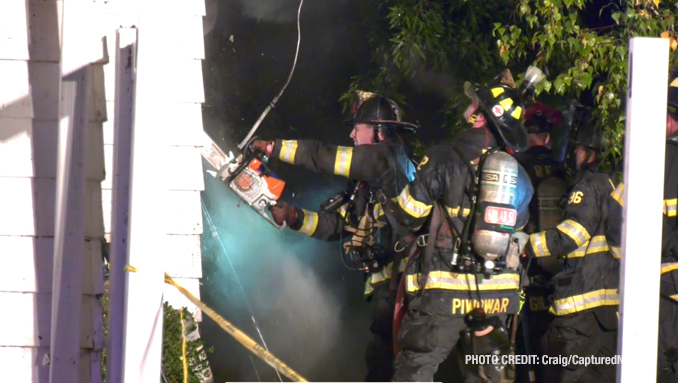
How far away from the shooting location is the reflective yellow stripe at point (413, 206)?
181 inches

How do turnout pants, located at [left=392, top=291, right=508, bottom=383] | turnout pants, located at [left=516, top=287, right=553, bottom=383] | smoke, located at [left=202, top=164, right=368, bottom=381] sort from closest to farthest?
turnout pants, located at [left=392, top=291, right=508, bottom=383] < smoke, located at [left=202, top=164, right=368, bottom=381] < turnout pants, located at [left=516, top=287, right=553, bottom=383]

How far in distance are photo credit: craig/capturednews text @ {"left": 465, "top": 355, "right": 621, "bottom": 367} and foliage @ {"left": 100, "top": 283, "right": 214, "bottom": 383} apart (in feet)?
5.49

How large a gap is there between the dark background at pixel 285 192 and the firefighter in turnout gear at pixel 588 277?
140 cm

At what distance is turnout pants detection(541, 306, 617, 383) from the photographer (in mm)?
5059

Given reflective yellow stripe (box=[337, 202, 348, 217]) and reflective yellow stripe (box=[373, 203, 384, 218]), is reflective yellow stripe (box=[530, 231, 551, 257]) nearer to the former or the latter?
reflective yellow stripe (box=[373, 203, 384, 218])

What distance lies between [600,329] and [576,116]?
1.49 metres

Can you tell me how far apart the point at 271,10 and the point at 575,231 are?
2.45 meters

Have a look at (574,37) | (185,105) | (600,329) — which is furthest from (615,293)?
(185,105)

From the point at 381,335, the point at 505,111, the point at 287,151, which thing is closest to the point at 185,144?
the point at 287,151

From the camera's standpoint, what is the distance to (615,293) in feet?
16.7

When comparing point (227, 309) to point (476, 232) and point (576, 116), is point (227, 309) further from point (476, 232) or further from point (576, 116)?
point (576, 116)

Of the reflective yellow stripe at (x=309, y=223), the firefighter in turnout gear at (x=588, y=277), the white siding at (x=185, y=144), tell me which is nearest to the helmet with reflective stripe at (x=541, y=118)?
the firefighter in turnout gear at (x=588, y=277)

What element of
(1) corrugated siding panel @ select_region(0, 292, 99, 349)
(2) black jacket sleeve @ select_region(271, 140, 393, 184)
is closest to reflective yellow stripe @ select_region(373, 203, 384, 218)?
(2) black jacket sleeve @ select_region(271, 140, 393, 184)

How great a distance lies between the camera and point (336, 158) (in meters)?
5.06
